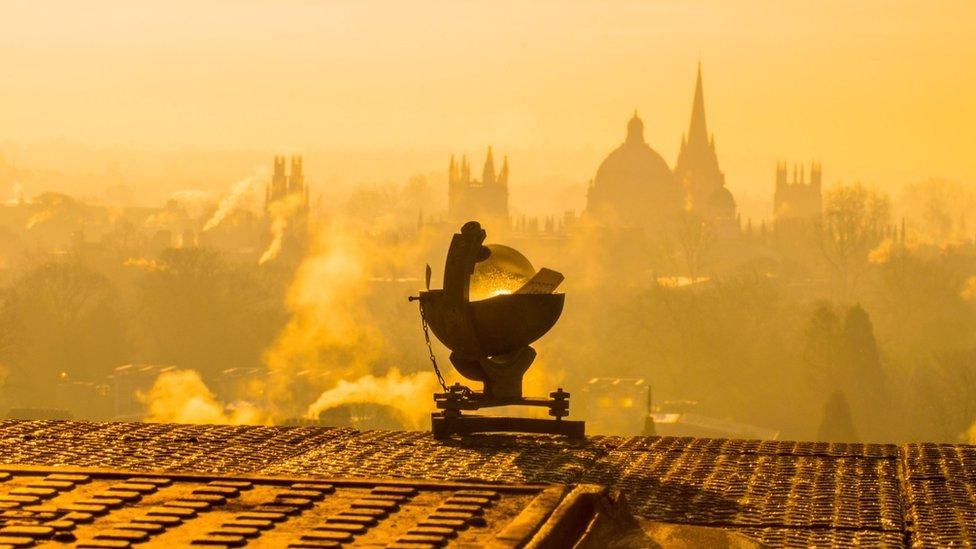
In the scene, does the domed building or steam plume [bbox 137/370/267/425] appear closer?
steam plume [bbox 137/370/267/425]

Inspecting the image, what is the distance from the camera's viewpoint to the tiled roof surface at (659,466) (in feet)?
35.4

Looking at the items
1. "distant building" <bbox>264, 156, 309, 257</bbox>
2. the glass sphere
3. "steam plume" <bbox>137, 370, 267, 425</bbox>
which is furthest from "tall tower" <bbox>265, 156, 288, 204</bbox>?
the glass sphere

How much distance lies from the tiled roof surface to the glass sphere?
1.13 meters

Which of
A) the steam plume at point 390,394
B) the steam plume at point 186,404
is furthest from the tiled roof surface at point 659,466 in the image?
the steam plume at point 186,404

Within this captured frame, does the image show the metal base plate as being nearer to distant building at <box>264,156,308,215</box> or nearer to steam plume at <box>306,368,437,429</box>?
steam plume at <box>306,368,437,429</box>

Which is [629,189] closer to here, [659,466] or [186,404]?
[186,404]

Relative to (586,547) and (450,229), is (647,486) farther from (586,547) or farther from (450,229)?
(450,229)

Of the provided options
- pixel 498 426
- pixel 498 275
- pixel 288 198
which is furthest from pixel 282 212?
pixel 498 426

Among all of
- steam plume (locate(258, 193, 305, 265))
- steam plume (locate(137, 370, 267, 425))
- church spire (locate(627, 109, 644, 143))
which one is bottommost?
steam plume (locate(137, 370, 267, 425))

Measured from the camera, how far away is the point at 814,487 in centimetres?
1208

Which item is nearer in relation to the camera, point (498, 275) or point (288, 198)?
point (498, 275)

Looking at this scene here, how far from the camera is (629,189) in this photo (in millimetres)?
196250

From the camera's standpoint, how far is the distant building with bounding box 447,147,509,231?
19750 centimetres

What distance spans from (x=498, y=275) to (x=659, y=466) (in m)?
2.32
